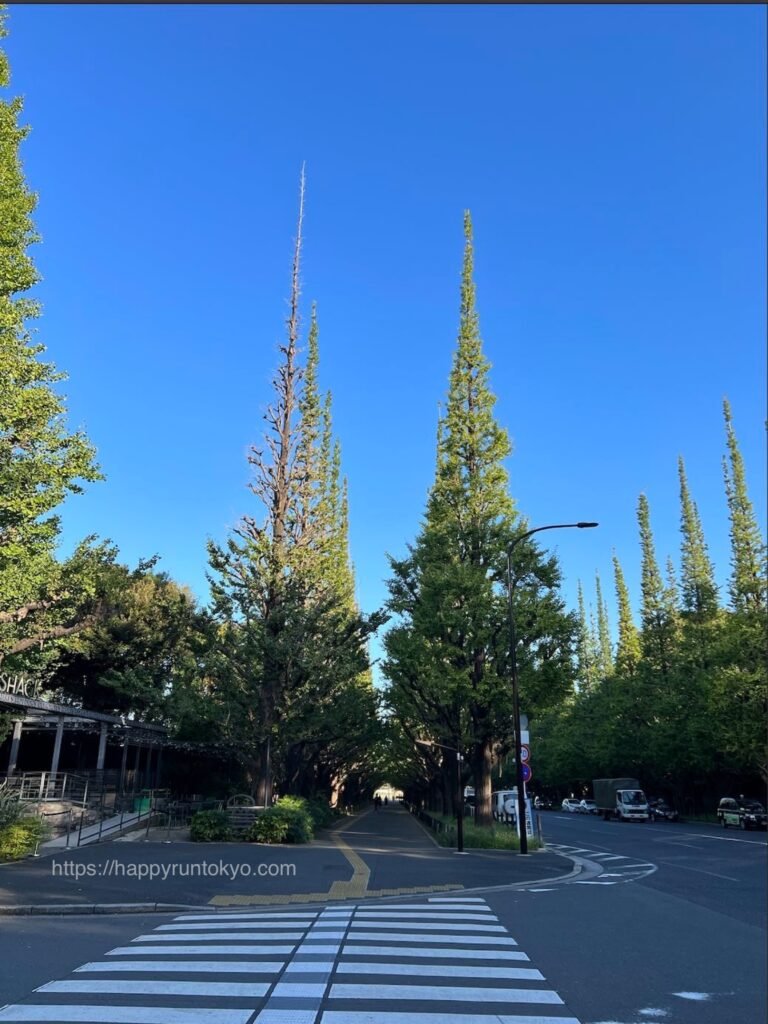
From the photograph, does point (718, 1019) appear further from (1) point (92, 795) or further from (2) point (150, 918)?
(1) point (92, 795)

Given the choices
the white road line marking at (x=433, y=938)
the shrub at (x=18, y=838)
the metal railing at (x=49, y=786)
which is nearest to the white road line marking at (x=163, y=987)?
the white road line marking at (x=433, y=938)

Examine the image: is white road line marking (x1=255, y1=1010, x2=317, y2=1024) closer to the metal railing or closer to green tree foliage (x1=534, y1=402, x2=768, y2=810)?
the metal railing

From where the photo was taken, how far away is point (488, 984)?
6902mm

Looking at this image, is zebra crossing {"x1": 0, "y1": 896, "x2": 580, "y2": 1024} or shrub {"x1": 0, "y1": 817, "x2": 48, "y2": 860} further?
shrub {"x1": 0, "y1": 817, "x2": 48, "y2": 860}

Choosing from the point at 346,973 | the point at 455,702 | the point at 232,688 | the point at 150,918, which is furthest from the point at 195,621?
the point at 346,973

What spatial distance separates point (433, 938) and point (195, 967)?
3.20m

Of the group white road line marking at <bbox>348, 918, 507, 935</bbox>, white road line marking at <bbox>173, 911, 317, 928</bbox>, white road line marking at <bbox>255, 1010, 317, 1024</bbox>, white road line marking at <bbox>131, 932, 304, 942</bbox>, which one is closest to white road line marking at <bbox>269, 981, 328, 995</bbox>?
white road line marking at <bbox>255, 1010, 317, 1024</bbox>

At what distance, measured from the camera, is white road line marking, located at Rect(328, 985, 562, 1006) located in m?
6.36

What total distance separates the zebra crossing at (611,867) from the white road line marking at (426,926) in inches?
191

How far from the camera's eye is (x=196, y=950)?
26.9 feet

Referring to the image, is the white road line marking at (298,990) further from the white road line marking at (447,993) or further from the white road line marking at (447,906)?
the white road line marking at (447,906)

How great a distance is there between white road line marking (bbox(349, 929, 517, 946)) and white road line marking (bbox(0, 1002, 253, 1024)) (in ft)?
11.0

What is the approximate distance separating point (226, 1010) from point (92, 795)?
24.3m

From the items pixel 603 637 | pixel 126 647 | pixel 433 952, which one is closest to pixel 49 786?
pixel 126 647
